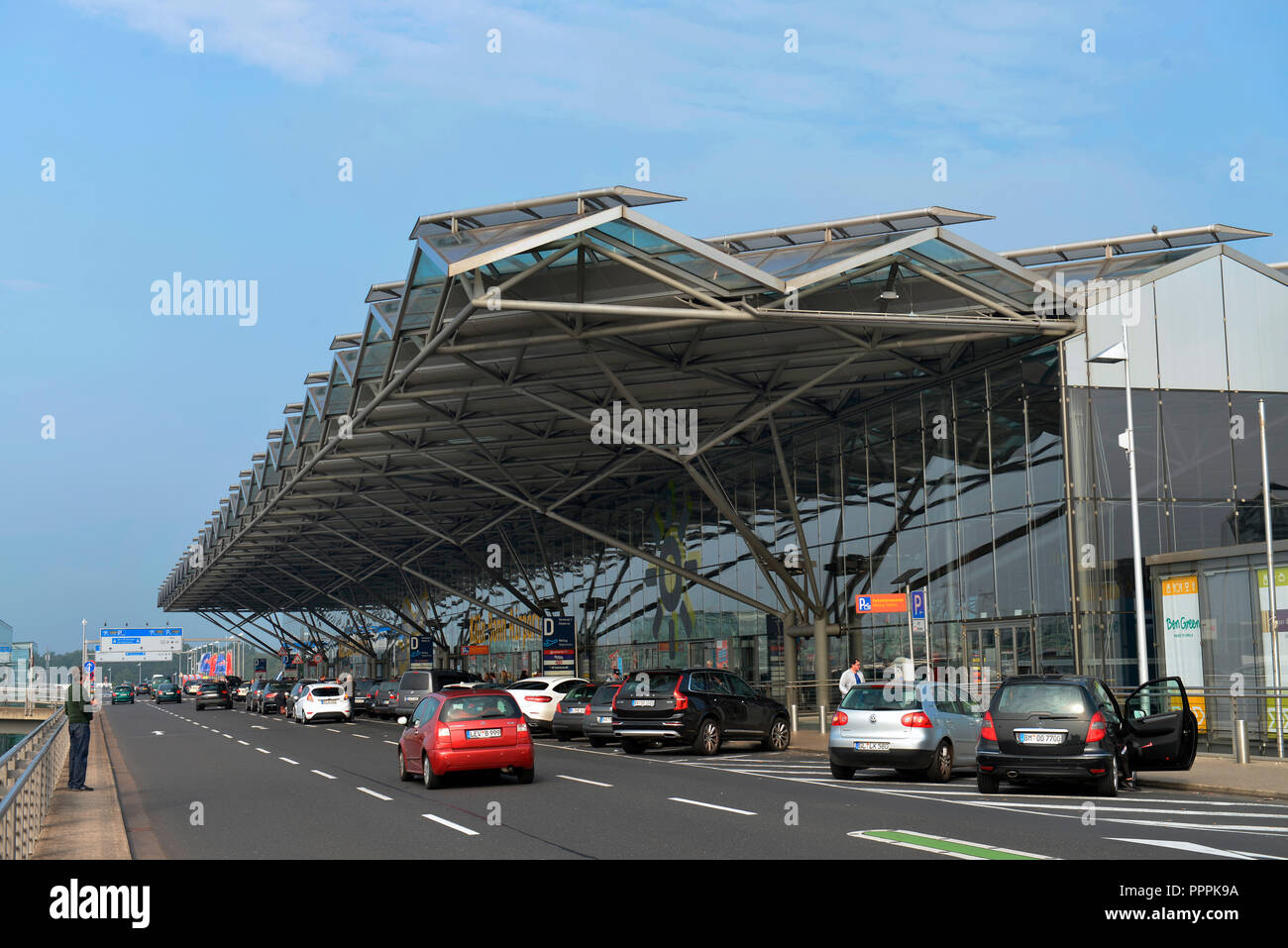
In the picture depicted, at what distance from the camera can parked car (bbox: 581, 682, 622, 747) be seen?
101ft

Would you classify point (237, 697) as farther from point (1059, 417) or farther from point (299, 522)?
point (1059, 417)

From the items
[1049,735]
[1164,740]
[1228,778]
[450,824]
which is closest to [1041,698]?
[1049,735]

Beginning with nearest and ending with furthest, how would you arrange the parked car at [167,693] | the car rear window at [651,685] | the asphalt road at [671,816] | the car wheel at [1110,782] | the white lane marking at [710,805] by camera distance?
1. the asphalt road at [671,816]
2. the white lane marking at [710,805]
3. the car wheel at [1110,782]
4. the car rear window at [651,685]
5. the parked car at [167,693]

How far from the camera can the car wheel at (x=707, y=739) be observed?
27141 millimetres

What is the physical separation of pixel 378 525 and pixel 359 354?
37905 millimetres

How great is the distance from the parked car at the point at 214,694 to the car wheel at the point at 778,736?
49.4 meters

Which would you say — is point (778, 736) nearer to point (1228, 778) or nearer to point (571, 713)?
point (571, 713)

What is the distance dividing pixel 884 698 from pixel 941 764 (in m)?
1.32

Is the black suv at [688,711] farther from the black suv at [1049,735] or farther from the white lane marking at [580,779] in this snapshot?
the black suv at [1049,735]

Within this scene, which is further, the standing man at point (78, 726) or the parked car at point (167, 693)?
the parked car at point (167, 693)

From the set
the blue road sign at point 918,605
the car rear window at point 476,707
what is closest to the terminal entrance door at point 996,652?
the blue road sign at point 918,605

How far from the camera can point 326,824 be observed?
14492mm
